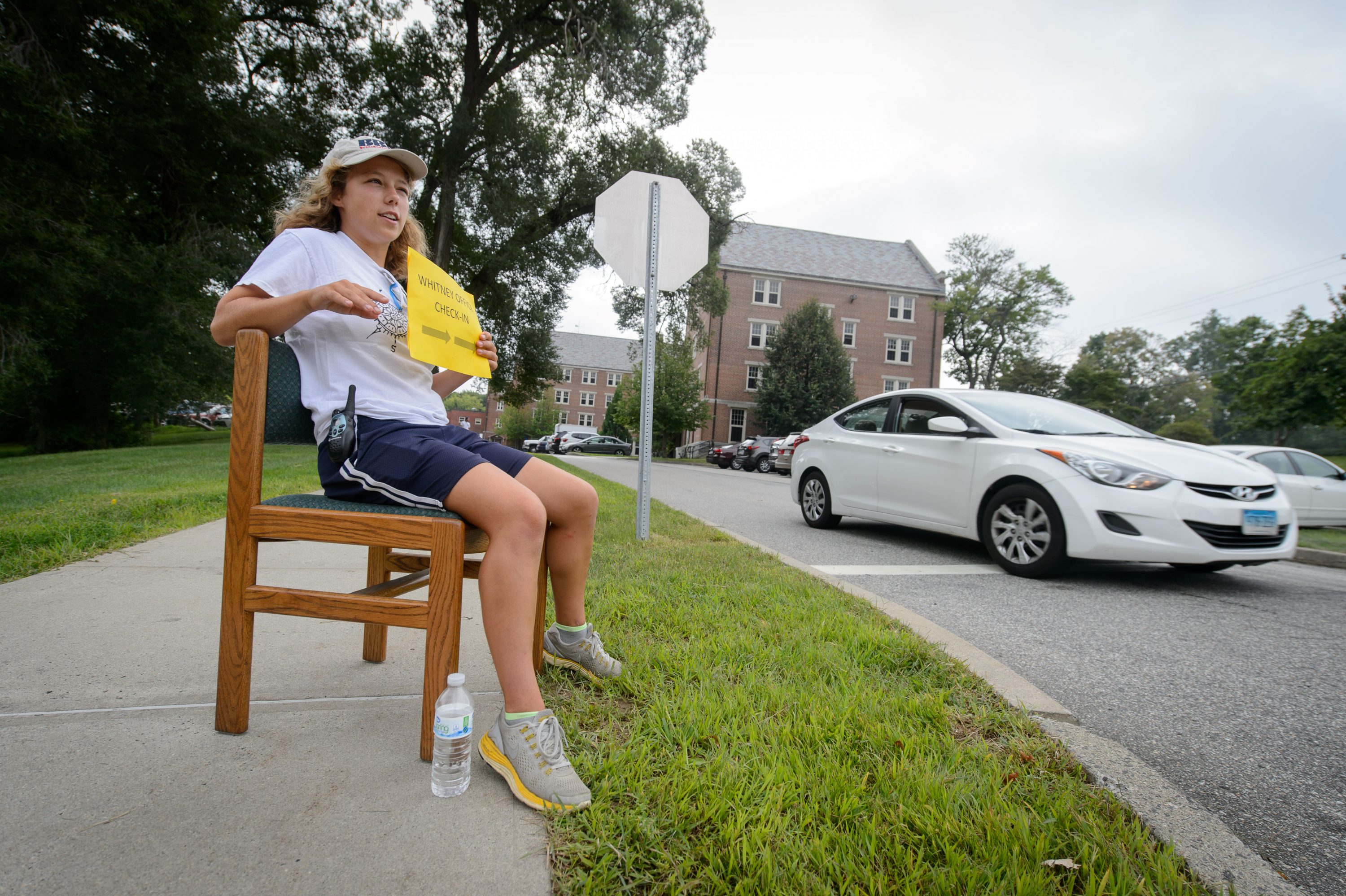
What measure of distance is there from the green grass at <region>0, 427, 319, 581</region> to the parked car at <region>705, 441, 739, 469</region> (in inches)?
716

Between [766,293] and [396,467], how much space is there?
44.5 metres

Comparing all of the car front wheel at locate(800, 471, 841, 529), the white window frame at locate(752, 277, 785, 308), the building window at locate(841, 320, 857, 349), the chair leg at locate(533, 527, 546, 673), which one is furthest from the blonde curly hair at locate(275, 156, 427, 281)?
the building window at locate(841, 320, 857, 349)

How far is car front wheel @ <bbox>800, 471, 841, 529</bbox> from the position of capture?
7043 millimetres

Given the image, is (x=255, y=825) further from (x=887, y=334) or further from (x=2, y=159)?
(x=887, y=334)

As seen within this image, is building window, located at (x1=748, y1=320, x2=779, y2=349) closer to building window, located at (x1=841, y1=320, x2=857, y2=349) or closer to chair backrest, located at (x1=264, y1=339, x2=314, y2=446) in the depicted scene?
building window, located at (x1=841, y1=320, x2=857, y2=349)

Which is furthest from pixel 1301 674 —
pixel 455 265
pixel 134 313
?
pixel 134 313

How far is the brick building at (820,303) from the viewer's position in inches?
1753

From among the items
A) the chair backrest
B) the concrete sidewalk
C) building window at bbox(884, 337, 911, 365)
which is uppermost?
building window at bbox(884, 337, 911, 365)

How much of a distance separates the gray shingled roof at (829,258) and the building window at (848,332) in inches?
112

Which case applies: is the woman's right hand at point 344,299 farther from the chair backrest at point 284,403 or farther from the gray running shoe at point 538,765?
the gray running shoe at point 538,765

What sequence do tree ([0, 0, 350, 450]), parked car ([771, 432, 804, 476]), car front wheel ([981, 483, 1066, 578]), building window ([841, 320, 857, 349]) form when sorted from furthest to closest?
1. building window ([841, 320, 857, 349])
2. parked car ([771, 432, 804, 476])
3. tree ([0, 0, 350, 450])
4. car front wheel ([981, 483, 1066, 578])

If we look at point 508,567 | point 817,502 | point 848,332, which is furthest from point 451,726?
point 848,332

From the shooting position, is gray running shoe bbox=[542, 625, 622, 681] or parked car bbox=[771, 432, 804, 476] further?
parked car bbox=[771, 432, 804, 476]

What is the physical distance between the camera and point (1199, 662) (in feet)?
9.80
